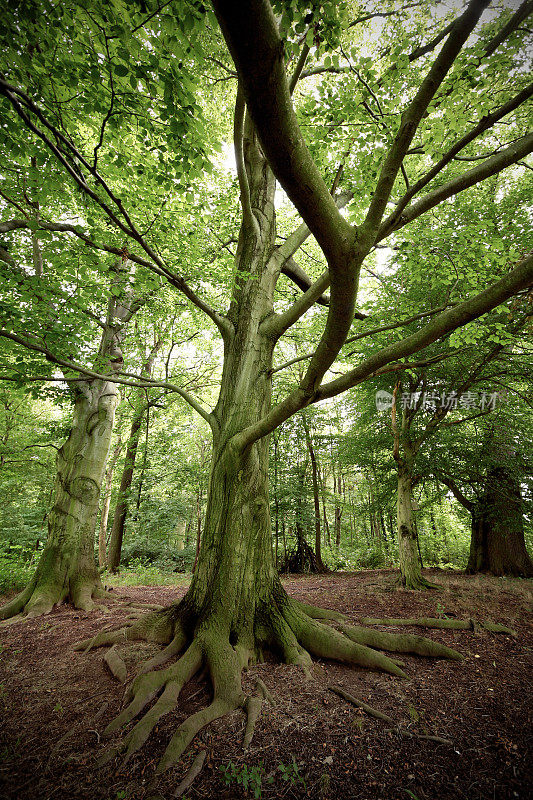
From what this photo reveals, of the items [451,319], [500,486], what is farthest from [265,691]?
[500,486]

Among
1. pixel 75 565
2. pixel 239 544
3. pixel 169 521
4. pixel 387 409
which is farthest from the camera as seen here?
pixel 169 521

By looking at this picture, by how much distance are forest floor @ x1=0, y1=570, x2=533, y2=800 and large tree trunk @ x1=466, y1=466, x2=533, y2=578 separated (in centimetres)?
418

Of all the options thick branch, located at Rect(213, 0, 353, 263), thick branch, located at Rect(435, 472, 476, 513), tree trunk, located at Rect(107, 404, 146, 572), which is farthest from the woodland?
tree trunk, located at Rect(107, 404, 146, 572)

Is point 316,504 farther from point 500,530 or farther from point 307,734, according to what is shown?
point 307,734

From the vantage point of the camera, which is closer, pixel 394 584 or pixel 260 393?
pixel 260 393

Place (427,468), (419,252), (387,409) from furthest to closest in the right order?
Answer: (387,409) < (427,468) < (419,252)

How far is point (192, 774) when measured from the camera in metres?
1.98

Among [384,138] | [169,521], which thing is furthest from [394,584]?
[169,521]

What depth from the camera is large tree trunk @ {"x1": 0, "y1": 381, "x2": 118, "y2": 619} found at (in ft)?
17.5

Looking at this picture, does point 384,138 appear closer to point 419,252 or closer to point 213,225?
point 419,252

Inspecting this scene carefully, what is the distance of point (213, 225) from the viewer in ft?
19.7

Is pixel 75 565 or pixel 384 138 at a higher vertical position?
pixel 384 138

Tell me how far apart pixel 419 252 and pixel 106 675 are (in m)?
7.03

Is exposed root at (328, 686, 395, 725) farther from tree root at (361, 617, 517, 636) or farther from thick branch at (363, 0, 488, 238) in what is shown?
thick branch at (363, 0, 488, 238)
